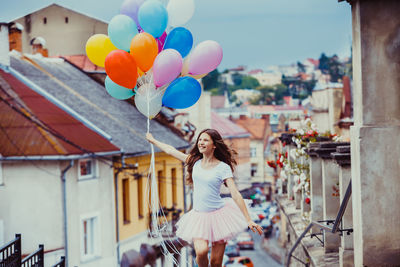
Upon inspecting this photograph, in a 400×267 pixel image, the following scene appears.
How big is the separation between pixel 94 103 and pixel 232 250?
1624 centimetres

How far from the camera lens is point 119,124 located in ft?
80.6

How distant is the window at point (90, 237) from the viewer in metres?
20.2

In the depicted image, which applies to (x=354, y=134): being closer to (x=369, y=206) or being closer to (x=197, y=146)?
(x=369, y=206)

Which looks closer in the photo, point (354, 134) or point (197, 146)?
point (197, 146)

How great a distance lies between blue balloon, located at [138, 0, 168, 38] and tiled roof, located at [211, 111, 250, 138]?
3824cm

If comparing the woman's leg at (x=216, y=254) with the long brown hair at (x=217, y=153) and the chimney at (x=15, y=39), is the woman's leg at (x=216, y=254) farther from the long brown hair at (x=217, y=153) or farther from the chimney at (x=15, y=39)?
the chimney at (x=15, y=39)

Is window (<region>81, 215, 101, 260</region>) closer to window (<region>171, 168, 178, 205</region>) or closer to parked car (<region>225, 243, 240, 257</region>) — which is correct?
window (<region>171, 168, 178, 205</region>)

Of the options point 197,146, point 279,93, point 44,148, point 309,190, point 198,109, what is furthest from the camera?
point 279,93

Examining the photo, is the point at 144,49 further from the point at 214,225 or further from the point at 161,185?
the point at 161,185

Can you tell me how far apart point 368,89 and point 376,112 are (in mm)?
244

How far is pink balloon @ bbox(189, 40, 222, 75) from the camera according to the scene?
7.18 meters

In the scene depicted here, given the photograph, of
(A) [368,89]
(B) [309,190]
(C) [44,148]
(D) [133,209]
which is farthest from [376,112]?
(D) [133,209]

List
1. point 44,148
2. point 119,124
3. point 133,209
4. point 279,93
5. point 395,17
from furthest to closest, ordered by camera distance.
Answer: point 279,93, point 119,124, point 133,209, point 44,148, point 395,17

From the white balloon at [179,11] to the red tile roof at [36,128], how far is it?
38.2 feet
